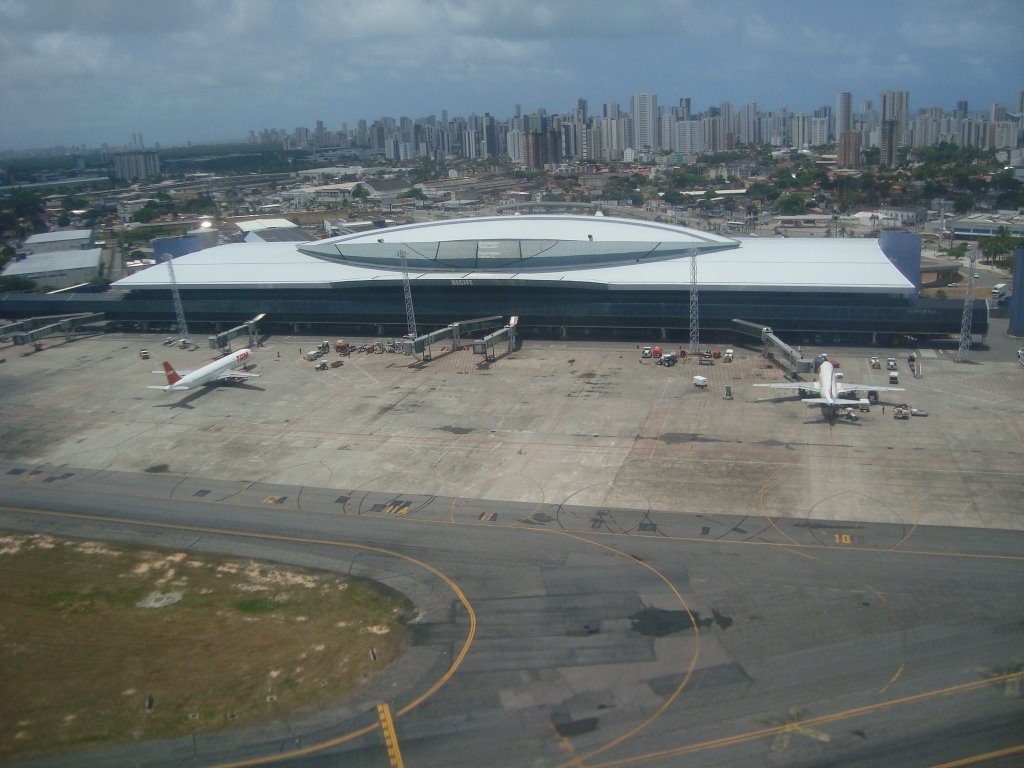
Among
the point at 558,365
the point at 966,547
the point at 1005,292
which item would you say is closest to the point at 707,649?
the point at 966,547

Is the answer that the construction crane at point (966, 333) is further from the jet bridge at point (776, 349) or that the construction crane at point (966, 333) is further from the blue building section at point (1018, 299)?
the jet bridge at point (776, 349)

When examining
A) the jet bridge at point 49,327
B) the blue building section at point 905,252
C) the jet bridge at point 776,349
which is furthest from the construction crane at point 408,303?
the blue building section at point 905,252

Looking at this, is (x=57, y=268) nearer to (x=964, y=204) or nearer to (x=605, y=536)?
(x=605, y=536)

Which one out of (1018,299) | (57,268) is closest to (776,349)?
(1018,299)

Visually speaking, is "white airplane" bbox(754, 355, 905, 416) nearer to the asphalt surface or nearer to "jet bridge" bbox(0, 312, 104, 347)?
the asphalt surface

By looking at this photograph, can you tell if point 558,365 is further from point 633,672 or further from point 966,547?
point 633,672
